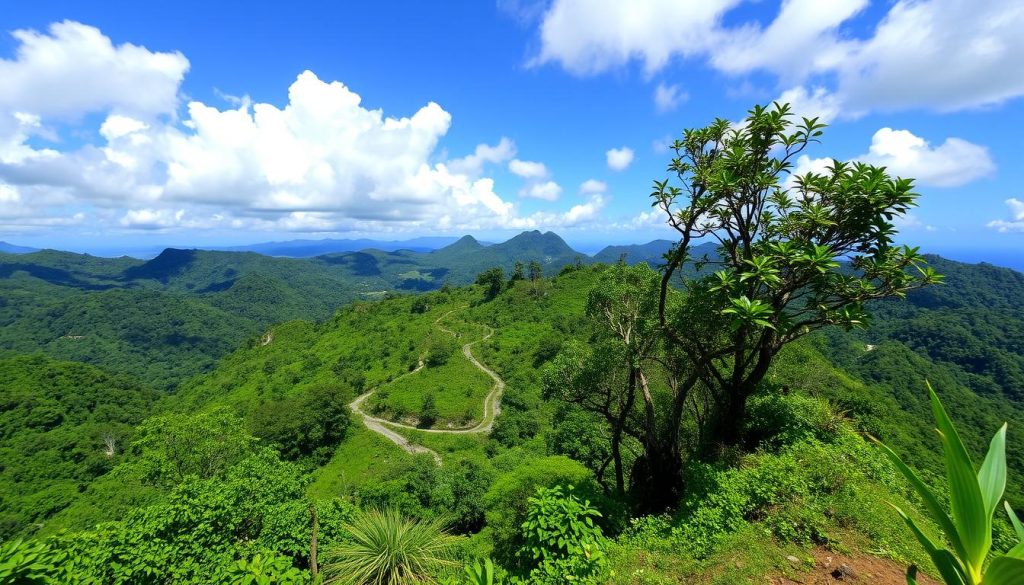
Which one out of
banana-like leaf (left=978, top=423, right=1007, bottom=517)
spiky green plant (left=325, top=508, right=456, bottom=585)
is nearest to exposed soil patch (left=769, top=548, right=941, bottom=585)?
banana-like leaf (left=978, top=423, right=1007, bottom=517)

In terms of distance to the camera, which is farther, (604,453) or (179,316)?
(179,316)

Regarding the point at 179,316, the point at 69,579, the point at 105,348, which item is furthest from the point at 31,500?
the point at 179,316

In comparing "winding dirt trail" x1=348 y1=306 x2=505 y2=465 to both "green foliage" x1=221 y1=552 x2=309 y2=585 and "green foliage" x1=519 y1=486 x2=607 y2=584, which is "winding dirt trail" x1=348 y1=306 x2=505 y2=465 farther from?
"green foliage" x1=519 y1=486 x2=607 y2=584

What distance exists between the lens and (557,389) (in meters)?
13.7

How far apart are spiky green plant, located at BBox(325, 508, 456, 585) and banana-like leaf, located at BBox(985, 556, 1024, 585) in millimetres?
9184

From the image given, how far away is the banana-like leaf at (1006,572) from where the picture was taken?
7.08 ft

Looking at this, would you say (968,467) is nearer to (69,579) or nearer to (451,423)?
(69,579)

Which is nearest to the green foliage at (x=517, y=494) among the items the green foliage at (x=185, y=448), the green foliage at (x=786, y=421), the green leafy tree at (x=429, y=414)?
the green foliage at (x=786, y=421)

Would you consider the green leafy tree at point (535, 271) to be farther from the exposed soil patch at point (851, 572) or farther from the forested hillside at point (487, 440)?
the exposed soil patch at point (851, 572)

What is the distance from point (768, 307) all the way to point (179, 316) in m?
250

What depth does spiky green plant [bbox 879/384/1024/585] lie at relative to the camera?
7.05ft

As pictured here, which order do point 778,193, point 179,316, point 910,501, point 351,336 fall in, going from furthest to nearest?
point 179,316
point 351,336
point 910,501
point 778,193

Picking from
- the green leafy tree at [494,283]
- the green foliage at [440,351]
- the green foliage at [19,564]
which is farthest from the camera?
the green leafy tree at [494,283]

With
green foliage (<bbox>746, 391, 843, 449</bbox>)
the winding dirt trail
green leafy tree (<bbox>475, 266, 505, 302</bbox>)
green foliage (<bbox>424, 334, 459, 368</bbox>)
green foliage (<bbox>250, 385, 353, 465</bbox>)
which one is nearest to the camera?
green foliage (<bbox>746, 391, 843, 449</bbox>)
